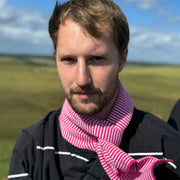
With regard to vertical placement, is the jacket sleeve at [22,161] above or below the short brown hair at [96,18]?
below

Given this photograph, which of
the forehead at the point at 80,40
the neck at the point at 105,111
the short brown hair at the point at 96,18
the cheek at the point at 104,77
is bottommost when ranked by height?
the neck at the point at 105,111

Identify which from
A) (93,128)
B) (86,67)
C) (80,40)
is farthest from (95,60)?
(93,128)

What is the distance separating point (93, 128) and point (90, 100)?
26 cm

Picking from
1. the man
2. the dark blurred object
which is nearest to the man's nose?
the man

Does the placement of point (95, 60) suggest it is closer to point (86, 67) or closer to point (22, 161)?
point (86, 67)

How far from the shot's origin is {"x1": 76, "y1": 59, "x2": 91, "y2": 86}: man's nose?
92.2 inches

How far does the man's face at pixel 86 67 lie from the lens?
2.35m

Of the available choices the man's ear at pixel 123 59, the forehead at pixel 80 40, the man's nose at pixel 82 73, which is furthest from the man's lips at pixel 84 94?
the man's ear at pixel 123 59

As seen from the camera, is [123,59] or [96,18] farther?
[123,59]

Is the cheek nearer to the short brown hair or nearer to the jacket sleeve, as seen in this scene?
the short brown hair

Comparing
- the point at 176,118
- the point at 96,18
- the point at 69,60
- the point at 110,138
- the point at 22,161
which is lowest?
the point at 22,161

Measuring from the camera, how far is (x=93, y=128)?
2525 mm

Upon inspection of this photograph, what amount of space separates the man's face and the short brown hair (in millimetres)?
57

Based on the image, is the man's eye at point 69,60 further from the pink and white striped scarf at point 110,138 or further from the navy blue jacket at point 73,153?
the navy blue jacket at point 73,153
